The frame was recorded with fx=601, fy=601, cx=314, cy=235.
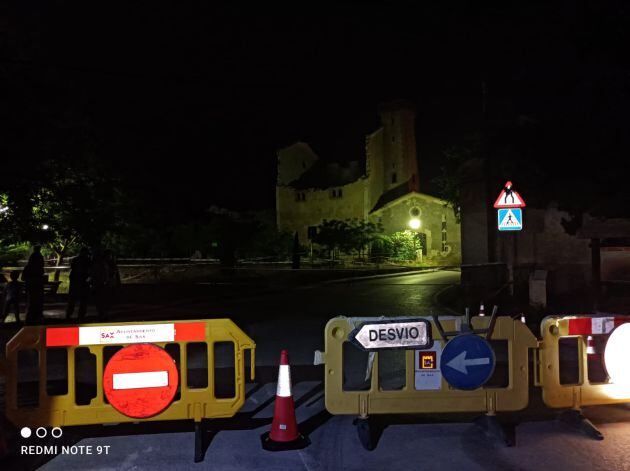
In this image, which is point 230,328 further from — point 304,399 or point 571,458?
point 571,458

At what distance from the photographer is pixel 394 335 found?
5953 mm

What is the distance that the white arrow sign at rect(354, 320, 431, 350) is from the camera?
5910 millimetres

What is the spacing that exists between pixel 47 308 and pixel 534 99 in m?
13.6

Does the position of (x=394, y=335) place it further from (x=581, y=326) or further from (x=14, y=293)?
(x=14, y=293)

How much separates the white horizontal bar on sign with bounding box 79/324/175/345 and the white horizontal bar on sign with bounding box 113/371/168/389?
1.01ft

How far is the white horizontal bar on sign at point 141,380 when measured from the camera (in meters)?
5.60

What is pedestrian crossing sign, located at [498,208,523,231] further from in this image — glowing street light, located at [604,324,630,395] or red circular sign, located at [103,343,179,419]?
red circular sign, located at [103,343,179,419]

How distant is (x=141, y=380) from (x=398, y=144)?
4424cm

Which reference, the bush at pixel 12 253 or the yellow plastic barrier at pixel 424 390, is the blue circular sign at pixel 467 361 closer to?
the yellow plastic barrier at pixel 424 390

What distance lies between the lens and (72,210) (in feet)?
63.1

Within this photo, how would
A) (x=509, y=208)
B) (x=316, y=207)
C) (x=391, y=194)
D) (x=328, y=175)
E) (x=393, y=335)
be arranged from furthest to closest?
(x=328, y=175), (x=316, y=207), (x=391, y=194), (x=509, y=208), (x=393, y=335)

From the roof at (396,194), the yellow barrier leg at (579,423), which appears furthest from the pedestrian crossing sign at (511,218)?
the roof at (396,194)

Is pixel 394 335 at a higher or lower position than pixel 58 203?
lower

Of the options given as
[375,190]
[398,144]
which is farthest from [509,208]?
[398,144]
